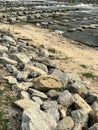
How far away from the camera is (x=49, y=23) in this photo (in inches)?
1215

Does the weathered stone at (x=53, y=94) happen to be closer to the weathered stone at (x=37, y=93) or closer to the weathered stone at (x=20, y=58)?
the weathered stone at (x=37, y=93)

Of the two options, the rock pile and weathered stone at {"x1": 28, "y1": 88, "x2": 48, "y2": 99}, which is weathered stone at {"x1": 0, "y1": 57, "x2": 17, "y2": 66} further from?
weathered stone at {"x1": 28, "y1": 88, "x2": 48, "y2": 99}

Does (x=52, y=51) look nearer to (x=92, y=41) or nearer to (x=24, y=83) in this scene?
(x=92, y=41)

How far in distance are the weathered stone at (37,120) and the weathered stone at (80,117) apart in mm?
622

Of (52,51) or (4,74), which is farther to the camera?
(52,51)

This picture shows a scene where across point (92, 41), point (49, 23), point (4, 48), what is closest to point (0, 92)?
point (4, 48)

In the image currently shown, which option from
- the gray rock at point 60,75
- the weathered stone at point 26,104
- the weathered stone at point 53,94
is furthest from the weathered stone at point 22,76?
the weathered stone at point 26,104

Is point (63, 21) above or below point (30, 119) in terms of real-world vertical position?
below

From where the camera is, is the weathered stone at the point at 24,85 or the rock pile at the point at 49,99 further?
the weathered stone at the point at 24,85

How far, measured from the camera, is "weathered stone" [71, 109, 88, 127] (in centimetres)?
880

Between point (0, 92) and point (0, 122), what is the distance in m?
1.57

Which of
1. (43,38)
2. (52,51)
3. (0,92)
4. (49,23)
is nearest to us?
(0,92)

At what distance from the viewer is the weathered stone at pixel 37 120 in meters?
7.93

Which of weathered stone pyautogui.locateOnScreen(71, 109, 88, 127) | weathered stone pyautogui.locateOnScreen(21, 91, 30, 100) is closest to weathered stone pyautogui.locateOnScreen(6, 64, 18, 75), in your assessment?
weathered stone pyautogui.locateOnScreen(21, 91, 30, 100)
